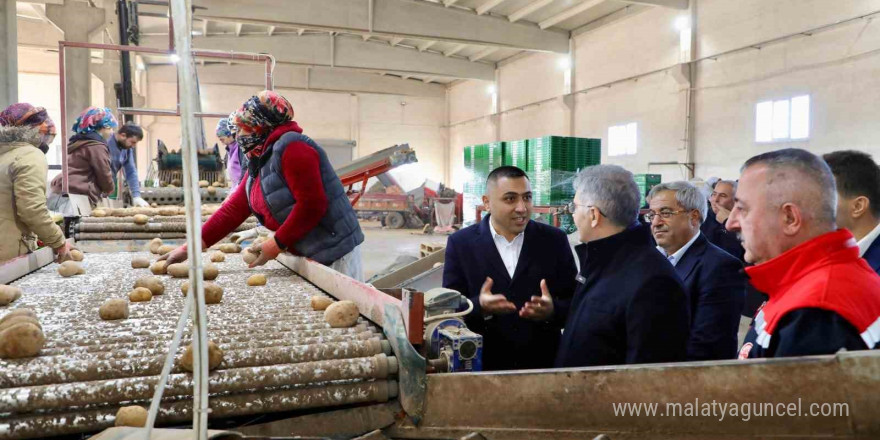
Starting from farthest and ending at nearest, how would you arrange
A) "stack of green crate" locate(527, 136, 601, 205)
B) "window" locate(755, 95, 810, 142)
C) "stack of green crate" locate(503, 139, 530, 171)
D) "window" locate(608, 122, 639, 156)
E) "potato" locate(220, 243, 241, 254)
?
"window" locate(608, 122, 639, 156), "stack of green crate" locate(503, 139, 530, 171), "stack of green crate" locate(527, 136, 601, 205), "window" locate(755, 95, 810, 142), "potato" locate(220, 243, 241, 254)

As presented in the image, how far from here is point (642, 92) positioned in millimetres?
12641

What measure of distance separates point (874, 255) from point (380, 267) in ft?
25.5

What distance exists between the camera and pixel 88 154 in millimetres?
4480

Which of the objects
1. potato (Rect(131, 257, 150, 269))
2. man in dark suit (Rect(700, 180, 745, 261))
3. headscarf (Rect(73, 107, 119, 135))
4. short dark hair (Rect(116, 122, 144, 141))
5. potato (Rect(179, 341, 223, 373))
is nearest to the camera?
potato (Rect(179, 341, 223, 373))

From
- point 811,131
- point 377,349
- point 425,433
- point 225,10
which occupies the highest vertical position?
point 225,10

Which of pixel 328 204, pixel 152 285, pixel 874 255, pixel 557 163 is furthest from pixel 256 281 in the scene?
pixel 557 163

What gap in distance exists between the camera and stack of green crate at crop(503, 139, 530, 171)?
33.1 feet

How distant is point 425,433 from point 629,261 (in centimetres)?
90

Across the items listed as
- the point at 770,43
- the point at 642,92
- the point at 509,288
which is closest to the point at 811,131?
the point at 770,43

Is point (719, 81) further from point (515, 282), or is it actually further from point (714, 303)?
point (515, 282)

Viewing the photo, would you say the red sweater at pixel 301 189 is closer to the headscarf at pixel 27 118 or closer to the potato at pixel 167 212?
the headscarf at pixel 27 118

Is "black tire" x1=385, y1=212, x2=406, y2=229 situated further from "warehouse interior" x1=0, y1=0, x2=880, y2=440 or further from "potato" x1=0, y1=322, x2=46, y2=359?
"potato" x1=0, y1=322, x2=46, y2=359

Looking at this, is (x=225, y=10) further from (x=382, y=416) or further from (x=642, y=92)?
(x=382, y=416)

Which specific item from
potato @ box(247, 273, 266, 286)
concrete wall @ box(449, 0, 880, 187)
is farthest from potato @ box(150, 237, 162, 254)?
concrete wall @ box(449, 0, 880, 187)
